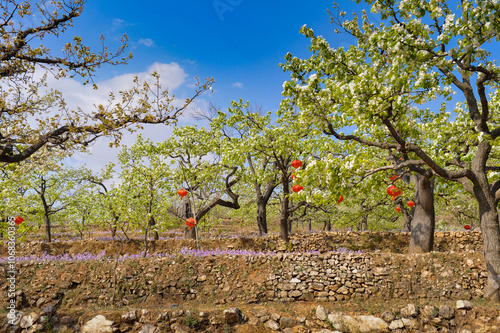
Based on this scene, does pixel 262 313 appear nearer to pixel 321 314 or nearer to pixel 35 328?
pixel 321 314

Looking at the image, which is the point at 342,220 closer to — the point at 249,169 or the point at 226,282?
the point at 249,169

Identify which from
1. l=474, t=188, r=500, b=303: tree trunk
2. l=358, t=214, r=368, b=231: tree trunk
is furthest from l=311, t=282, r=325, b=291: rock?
l=358, t=214, r=368, b=231: tree trunk

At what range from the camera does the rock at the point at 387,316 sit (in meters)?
8.41

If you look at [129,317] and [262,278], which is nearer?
[129,317]

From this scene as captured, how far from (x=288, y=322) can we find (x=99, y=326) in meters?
5.88

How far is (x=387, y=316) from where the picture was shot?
8477 mm

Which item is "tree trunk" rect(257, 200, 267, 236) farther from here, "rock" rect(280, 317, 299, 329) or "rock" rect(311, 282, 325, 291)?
"rock" rect(280, 317, 299, 329)

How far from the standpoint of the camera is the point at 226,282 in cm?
1247

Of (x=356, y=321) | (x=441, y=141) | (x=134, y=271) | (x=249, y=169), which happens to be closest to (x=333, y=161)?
(x=356, y=321)

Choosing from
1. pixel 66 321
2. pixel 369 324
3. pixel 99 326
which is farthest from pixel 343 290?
pixel 66 321

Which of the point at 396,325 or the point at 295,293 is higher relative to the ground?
the point at 396,325

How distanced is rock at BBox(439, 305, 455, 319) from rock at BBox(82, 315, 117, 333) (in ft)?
33.9

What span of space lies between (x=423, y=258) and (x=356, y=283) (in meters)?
3.46

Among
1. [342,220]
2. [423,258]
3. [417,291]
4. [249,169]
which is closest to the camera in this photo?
[417,291]
